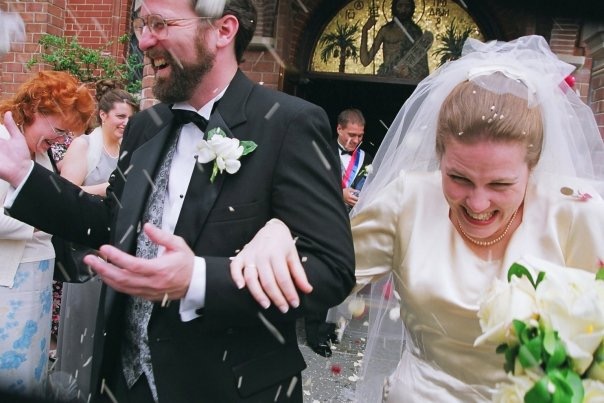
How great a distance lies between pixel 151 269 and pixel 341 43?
7.63 meters

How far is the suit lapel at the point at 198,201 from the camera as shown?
193 centimetres

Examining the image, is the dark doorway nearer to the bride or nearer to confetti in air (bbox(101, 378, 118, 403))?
the bride

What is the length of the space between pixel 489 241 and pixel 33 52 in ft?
25.7

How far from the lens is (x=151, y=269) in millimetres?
1423

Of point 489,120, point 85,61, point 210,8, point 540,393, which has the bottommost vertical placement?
point 85,61

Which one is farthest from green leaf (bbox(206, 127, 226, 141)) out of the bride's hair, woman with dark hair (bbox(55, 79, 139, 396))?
woman with dark hair (bbox(55, 79, 139, 396))

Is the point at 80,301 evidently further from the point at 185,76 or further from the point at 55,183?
the point at 185,76

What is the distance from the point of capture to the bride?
2.04 m

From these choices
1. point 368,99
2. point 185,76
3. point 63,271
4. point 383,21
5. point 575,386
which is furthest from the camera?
point 368,99

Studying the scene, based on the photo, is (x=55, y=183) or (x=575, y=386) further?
(x=55, y=183)

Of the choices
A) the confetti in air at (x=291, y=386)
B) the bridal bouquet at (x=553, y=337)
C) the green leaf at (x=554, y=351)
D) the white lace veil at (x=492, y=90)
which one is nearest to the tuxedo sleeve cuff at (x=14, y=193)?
the confetti in air at (x=291, y=386)

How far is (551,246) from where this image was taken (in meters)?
2.13

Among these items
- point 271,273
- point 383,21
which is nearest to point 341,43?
point 383,21

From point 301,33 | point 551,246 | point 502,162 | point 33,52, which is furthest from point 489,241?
point 33,52
